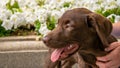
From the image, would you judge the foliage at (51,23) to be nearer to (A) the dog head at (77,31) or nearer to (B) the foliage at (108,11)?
(B) the foliage at (108,11)

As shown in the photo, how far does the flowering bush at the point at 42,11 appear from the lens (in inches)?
244

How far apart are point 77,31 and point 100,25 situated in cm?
21

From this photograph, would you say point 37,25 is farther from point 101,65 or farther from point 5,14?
point 101,65

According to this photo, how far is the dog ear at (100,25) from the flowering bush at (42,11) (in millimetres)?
1838

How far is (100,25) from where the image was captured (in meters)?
4.19

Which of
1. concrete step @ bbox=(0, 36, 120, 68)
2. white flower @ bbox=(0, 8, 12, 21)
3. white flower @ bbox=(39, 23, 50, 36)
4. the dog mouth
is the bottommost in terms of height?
concrete step @ bbox=(0, 36, 120, 68)

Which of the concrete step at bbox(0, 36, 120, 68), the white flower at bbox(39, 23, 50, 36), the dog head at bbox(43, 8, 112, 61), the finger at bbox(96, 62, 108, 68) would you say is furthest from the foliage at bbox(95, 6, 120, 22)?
the dog head at bbox(43, 8, 112, 61)

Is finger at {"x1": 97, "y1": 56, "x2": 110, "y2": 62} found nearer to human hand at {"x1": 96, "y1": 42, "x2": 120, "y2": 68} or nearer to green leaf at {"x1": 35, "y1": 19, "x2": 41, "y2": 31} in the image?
human hand at {"x1": 96, "y1": 42, "x2": 120, "y2": 68}

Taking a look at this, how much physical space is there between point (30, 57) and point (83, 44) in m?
1.75

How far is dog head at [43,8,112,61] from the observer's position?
164 inches

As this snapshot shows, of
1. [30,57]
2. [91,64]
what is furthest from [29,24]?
[91,64]

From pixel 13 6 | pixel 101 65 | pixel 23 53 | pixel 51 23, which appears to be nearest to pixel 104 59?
pixel 101 65

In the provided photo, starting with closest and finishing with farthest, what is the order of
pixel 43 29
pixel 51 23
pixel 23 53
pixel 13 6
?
pixel 23 53, pixel 43 29, pixel 51 23, pixel 13 6

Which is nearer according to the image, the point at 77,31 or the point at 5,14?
the point at 77,31
